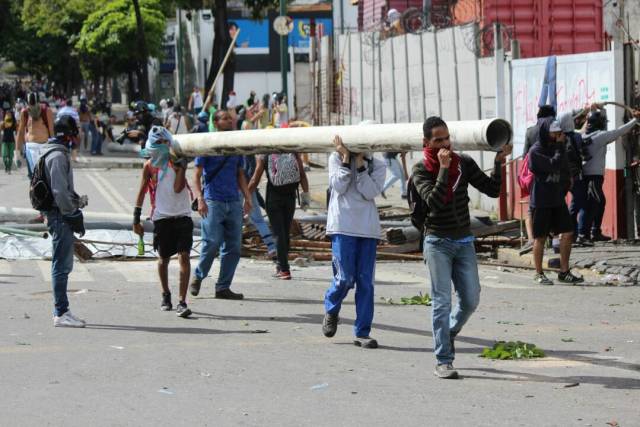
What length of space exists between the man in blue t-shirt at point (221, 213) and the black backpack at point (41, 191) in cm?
180

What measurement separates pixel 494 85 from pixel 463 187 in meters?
11.6

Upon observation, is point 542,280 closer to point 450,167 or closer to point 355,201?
point 355,201

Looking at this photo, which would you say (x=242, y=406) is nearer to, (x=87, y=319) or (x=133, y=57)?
(x=87, y=319)

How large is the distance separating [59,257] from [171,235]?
1.02 m

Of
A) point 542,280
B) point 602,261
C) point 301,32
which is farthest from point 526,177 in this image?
point 301,32

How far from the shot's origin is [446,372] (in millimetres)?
8492

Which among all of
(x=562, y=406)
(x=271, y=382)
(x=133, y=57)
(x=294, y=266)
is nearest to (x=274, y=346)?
(x=271, y=382)

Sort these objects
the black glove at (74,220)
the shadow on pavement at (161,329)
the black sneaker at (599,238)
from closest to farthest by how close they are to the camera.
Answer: the shadow on pavement at (161,329) → the black glove at (74,220) → the black sneaker at (599,238)

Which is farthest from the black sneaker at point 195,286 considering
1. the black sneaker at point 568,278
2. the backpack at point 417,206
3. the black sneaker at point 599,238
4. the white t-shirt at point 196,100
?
the white t-shirt at point 196,100

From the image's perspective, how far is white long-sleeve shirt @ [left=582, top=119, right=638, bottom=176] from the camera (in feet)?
50.0

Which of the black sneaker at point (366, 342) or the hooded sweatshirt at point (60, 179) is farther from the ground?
the hooded sweatshirt at point (60, 179)

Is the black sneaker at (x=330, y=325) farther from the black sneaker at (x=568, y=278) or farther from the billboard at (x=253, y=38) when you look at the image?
the billboard at (x=253, y=38)

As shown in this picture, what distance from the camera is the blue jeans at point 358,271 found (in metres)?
9.73

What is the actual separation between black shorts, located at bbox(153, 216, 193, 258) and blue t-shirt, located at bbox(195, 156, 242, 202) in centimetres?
95
